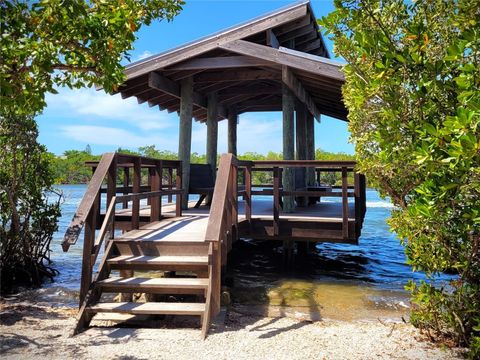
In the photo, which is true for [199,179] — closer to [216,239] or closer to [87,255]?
[87,255]

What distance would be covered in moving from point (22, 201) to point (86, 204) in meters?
3.76

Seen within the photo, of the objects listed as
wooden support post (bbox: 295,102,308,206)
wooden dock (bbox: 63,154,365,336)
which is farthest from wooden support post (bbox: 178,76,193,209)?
wooden support post (bbox: 295,102,308,206)

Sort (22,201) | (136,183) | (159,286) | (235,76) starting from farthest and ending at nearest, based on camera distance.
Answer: (235,76) < (22,201) < (136,183) < (159,286)

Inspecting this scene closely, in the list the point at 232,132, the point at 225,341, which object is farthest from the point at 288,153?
the point at 225,341

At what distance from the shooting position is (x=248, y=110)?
14406mm

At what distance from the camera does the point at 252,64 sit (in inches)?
332

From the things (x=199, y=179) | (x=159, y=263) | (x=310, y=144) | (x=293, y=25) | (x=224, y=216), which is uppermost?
(x=293, y=25)

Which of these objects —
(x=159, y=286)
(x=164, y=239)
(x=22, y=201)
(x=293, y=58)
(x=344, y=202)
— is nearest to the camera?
(x=159, y=286)

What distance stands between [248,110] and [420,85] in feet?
38.2

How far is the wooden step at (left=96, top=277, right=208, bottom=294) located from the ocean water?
1.68 m

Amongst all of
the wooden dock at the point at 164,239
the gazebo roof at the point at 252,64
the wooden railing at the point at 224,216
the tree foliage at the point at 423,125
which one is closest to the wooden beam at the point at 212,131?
the gazebo roof at the point at 252,64

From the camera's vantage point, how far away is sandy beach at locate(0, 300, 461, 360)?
3395 mm

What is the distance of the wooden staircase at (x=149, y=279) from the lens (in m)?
4.06

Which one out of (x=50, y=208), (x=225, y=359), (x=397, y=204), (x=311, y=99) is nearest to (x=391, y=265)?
(x=311, y=99)
